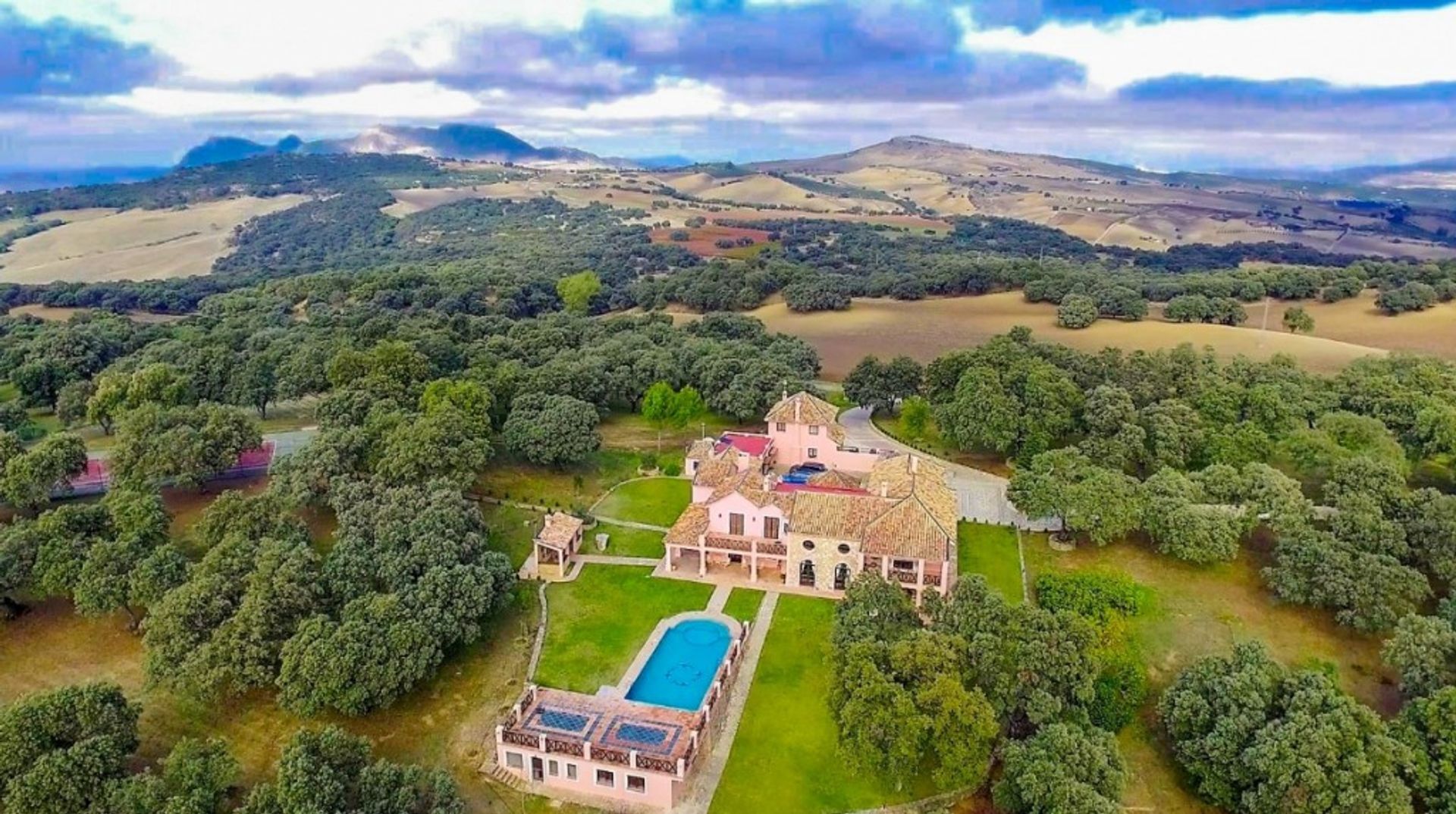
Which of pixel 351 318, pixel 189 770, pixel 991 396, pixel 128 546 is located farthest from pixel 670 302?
pixel 189 770

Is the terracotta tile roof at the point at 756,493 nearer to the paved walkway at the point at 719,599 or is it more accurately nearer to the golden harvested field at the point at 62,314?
the paved walkway at the point at 719,599

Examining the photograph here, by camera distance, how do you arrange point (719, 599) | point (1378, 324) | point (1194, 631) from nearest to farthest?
point (1194, 631) → point (719, 599) → point (1378, 324)

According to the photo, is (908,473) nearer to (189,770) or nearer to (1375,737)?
(1375,737)

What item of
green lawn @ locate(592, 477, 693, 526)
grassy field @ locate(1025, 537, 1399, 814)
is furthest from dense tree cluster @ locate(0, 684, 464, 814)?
grassy field @ locate(1025, 537, 1399, 814)

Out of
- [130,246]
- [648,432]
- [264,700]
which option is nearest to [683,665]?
[264,700]

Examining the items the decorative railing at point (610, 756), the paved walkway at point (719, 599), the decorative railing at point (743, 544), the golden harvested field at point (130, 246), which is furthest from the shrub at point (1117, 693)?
the golden harvested field at point (130, 246)

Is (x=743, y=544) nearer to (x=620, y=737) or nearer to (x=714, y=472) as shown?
(x=714, y=472)
